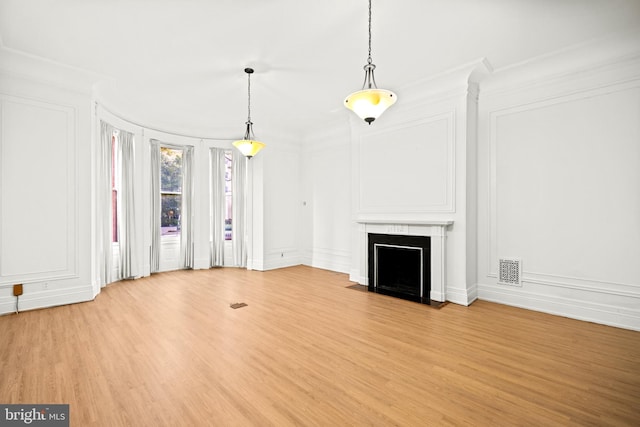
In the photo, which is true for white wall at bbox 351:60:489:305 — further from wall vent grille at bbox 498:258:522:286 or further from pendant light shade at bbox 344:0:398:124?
pendant light shade at bbox 344:0:398:124

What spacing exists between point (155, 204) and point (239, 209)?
1.78 metres

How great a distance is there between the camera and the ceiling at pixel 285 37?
283 cm

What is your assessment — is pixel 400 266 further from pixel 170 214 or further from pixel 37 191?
pixel 37 191

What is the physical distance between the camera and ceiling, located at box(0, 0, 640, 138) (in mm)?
2830

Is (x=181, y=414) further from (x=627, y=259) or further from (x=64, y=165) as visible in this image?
(x=627, y=259)

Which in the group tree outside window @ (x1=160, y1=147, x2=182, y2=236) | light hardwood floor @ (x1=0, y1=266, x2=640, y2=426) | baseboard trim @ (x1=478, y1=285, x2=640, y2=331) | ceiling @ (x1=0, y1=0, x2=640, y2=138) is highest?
ceiling @ (x1=0, y1=0, x2=640, y2=138)

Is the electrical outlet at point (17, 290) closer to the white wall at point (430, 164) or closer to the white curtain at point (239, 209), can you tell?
the white curtain at point (239, 209)

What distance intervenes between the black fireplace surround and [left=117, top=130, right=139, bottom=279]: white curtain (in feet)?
15.2

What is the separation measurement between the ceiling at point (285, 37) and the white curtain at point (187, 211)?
2086 mm

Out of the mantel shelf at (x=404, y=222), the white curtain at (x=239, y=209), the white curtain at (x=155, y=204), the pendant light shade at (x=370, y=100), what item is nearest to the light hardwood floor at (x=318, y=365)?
the mantel shelf at (x=404, y=222)

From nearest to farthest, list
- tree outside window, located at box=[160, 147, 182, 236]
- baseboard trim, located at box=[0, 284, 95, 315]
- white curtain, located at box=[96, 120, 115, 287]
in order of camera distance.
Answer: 1. baseboard trim, located at box=[0, 284, 95, 315]
2. white curtain, located at box=[96, 120, 115, 287]
3. tree outside window, located at box=[160, 147, 182, 236]

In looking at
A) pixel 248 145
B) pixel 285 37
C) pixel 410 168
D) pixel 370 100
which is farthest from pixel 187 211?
pixel 370 100

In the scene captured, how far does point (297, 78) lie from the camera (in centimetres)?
430

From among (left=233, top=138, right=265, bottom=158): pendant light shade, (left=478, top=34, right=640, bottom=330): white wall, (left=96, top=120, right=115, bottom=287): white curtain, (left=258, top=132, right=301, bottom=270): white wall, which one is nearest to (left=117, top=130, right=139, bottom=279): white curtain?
(left=96, top=120, right=115, bottom=287): white curtain
